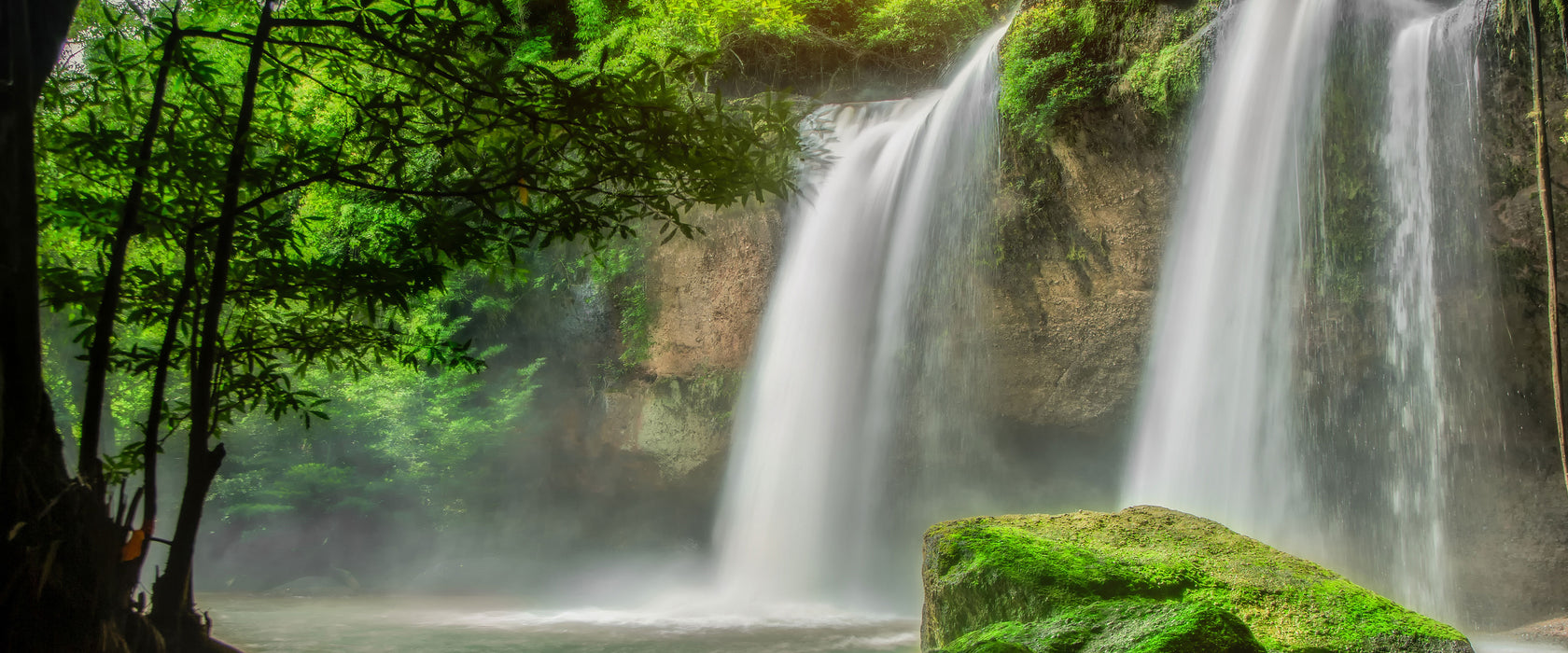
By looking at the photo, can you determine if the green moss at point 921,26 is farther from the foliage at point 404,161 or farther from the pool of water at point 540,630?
the foliage at point 404,161

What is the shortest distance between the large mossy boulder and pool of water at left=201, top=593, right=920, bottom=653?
10.8 feet

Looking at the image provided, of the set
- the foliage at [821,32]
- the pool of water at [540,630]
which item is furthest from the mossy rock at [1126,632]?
the foliage at [821,32]

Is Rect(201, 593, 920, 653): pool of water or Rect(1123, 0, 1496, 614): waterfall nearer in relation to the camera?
Rect(1123, 0, 1496, 614): waterfall

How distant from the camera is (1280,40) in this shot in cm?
921

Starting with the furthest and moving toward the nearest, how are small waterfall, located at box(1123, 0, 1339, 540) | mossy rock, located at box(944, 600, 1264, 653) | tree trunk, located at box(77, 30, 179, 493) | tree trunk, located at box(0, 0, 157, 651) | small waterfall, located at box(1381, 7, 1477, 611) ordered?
1. small waterfall, located at box(1123, 0, 1339, 540)
2. small waterfall, located at box(1381, 7, 1477, 611)
3. mossy rock, located at box(944, 600, 1264, 653)
4. tree trunk, located at box(77, 30, 179, 493)
5. tree trunk, located at box(0, 0, 157, 651)

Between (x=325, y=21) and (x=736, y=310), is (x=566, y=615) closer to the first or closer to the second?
(x=736, y=310)

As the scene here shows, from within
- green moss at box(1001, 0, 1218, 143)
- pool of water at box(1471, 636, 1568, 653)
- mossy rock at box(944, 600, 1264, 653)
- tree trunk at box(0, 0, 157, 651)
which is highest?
green moss at box(1001, 0, 1218, 143)

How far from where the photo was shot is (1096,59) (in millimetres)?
10297

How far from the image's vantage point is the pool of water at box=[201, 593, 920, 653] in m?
8.50

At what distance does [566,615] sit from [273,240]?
8.73 meters

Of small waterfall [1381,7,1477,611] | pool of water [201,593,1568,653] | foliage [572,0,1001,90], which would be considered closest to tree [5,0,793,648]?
pool of water [201,593,1568,653]

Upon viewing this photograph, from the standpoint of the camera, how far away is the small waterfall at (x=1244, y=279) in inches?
356

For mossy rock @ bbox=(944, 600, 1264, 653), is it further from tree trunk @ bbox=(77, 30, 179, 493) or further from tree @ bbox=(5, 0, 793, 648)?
tree trunk @ bbox=(77, 30, 179, 493)

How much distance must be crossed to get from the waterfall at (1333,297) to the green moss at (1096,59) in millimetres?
417
